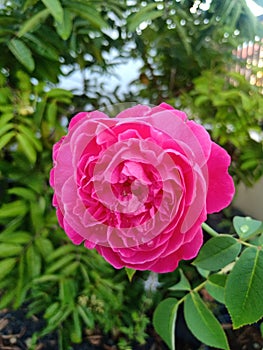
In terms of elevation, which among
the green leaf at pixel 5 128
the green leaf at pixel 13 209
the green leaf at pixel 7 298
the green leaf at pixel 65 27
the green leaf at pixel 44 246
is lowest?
the green leaf at pixel 7 298

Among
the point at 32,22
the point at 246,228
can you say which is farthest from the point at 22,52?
the point at 246,228

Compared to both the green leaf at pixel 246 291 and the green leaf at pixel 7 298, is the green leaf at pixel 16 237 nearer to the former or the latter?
the green leaf at pixel 7 298

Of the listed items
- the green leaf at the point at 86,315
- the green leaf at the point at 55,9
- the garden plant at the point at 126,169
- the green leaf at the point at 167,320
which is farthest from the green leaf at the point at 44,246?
the green leaf at the point at 55,9

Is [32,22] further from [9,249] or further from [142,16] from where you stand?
[9,249]

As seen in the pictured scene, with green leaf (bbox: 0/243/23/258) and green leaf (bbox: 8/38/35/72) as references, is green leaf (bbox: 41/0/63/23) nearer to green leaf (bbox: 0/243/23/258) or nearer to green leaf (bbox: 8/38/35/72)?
green leaf (bbox: 8/38/35/72)

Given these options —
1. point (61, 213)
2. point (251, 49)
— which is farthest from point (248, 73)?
point (61, 213)

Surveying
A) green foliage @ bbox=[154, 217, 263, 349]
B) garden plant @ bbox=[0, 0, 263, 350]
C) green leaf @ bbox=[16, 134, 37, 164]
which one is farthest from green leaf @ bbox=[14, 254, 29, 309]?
green foliage @ bbox=[154, 217, 263, 349]

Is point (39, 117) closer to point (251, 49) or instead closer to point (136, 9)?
point (136, 9)
